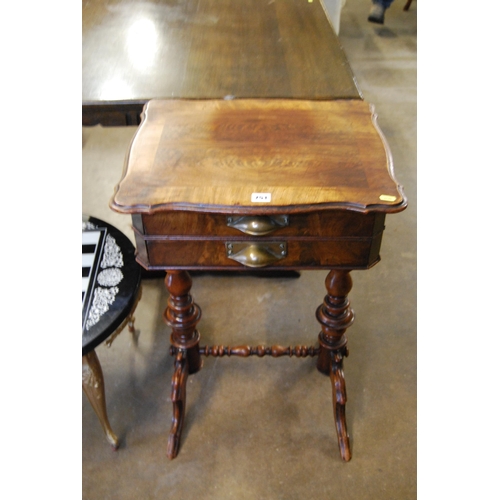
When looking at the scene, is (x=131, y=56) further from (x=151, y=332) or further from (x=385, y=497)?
(x=385, y=497)

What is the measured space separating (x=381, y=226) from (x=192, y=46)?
873 millimetres

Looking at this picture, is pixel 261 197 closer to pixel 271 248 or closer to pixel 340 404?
pixel 271 248

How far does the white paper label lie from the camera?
35.7 inches

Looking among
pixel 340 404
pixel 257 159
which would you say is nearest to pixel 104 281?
pixel 257 159

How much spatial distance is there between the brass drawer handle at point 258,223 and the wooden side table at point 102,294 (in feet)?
1.37

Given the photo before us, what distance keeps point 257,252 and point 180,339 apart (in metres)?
0.52

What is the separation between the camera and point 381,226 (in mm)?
998

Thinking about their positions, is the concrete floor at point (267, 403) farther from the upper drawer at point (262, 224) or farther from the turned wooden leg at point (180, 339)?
the upper drawer at point (262, 224)

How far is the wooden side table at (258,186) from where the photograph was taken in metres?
0.92

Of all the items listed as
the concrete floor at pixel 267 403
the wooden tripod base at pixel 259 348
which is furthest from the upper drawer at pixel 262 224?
the concrete floor at pixel 267 403

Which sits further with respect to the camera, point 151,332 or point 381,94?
point 381,94

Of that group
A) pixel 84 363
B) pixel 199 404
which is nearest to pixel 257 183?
pixel 84 363

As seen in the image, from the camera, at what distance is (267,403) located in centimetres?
150

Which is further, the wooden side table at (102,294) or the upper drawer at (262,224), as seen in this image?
the wooden side table at (102,294)
